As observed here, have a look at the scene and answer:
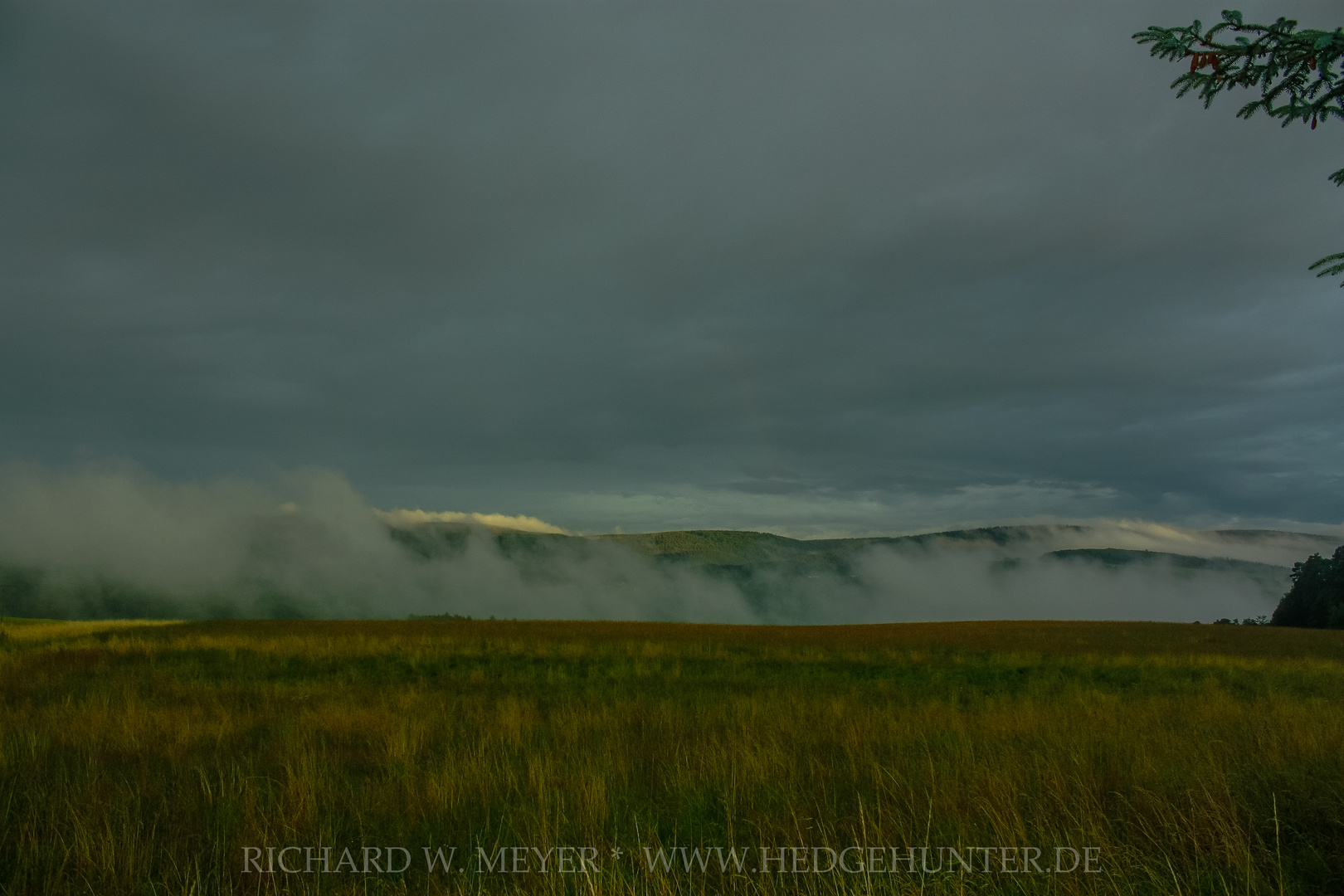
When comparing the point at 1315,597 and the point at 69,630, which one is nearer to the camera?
the point at 69,630

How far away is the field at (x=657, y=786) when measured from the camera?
4.86 metres

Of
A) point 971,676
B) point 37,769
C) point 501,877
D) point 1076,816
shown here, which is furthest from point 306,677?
point 971,676

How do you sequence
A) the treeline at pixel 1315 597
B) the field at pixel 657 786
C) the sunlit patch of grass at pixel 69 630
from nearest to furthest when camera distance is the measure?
the field at pixel 657 786 < the sunlit patch of grass at pixel 69 630 < the treeline at pixel 1315 597

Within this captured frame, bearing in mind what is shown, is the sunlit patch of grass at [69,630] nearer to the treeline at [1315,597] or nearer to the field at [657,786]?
the field at [657,786]

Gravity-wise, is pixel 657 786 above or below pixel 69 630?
above

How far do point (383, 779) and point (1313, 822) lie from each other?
8816 millimetres

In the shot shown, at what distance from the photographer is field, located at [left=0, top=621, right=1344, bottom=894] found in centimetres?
486

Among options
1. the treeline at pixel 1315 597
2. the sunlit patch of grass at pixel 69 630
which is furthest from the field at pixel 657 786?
the treeline at pixel 1315 597

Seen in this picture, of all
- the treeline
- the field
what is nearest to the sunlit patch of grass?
the field

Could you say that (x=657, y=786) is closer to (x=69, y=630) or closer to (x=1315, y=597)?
(x=69, y=630)

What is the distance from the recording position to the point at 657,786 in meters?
7.24

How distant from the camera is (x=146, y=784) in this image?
22.5ft

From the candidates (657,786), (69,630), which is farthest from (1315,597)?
(69,630)

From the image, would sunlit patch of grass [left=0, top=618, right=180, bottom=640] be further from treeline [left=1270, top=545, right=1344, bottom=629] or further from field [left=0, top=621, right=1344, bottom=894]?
treeline [left=1270, top=545, right=1344, bottom=629]
